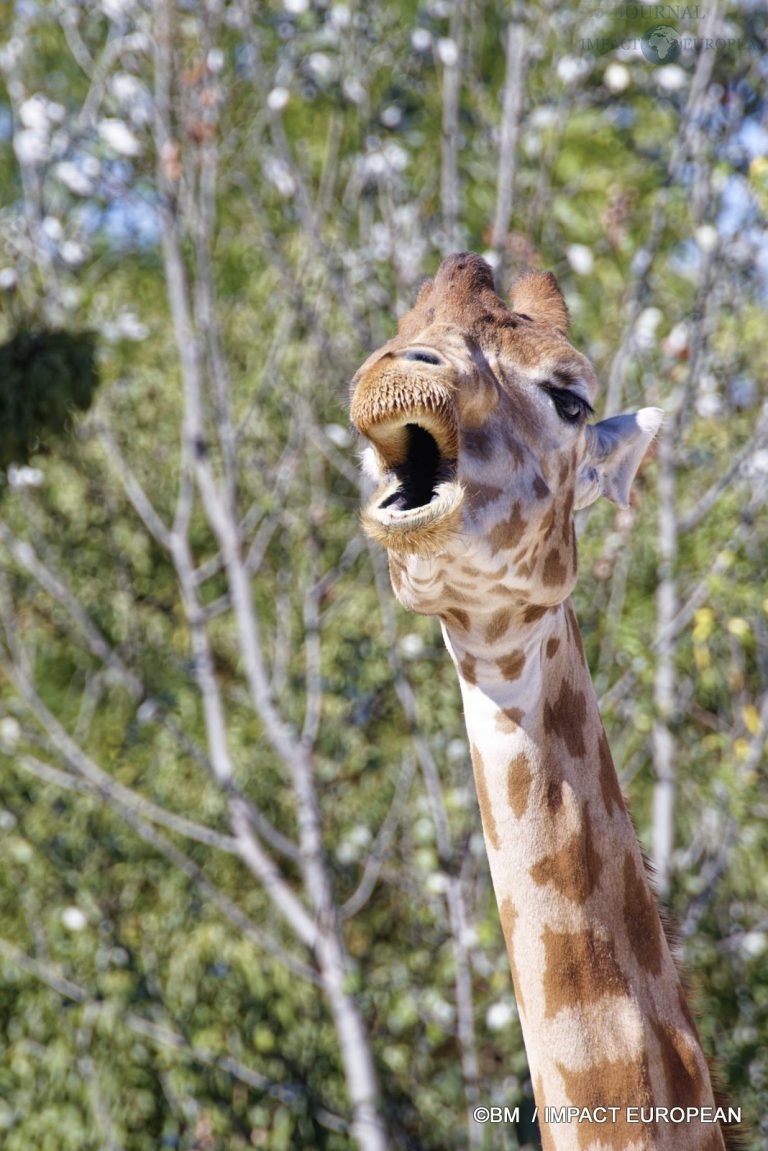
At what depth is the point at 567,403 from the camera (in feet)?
6.86

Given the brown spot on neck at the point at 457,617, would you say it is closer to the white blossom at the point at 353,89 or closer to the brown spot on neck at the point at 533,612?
the brown spot on neck at the point at 533,612

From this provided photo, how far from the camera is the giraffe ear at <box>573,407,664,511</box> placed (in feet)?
7.15

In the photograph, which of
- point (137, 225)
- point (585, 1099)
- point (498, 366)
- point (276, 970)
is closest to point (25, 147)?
point (137, 225)

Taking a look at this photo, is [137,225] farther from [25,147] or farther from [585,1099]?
[585,1099]

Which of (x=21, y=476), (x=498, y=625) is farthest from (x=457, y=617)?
(x=21, y=476)

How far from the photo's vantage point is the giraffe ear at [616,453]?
2.18m

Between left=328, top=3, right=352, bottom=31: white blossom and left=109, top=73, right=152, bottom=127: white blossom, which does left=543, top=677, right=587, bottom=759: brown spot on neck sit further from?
left=109, top=73, right=152, bottom=127: white blossom

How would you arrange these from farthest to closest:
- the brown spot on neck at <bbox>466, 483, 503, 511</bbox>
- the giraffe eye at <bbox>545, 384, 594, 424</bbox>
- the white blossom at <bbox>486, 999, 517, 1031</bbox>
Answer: the white blossom at <bbox>486, 999, 517, 1031</bbox>, the giraffe eye at <bbox>545, 384, 594, 424</bbox>, the brown spot on neck at <bbox>466, 483, 503, 511</bbox>

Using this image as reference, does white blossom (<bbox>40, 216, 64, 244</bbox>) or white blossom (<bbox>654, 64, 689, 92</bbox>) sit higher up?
white blossom (<bbox>654, 64, 689, 92</bbox>)

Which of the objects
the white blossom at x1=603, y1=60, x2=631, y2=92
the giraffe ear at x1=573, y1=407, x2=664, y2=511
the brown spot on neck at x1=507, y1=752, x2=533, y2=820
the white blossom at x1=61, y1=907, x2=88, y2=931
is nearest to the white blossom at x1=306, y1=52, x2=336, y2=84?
the white blossom at x1=603, y1=60, x2=631, y2=92

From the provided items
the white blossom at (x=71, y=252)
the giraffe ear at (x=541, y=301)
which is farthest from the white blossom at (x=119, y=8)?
the giraffe ear at (x=541, y=301)

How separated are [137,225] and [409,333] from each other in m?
5.88

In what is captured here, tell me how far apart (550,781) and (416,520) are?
1.76 feet

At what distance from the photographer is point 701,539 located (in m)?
4.76
